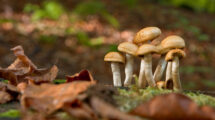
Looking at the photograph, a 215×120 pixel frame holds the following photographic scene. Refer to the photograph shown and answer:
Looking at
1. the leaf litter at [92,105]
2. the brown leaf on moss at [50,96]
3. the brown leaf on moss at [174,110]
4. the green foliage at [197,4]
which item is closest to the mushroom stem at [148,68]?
the leaf litter at [92,105]

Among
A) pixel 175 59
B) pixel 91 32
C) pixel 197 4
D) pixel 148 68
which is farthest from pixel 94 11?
pixel 175 59

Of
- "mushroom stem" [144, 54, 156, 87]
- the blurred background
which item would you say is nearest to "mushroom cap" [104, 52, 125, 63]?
"mushroom stem" [144, 54, 156, 87]

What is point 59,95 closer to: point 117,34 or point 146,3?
point 117,34

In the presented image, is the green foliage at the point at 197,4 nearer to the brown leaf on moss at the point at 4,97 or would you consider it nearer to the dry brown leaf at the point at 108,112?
the brown leaf on moss at the point at 4,97

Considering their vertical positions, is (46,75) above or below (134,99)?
above

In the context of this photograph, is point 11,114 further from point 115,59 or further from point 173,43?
point 173,43

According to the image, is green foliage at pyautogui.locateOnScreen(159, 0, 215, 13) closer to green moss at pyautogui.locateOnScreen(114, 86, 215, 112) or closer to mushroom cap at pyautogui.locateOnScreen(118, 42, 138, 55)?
mushroom cap at pyautogui.locateOnScreen(118, 42, 138, 55)
